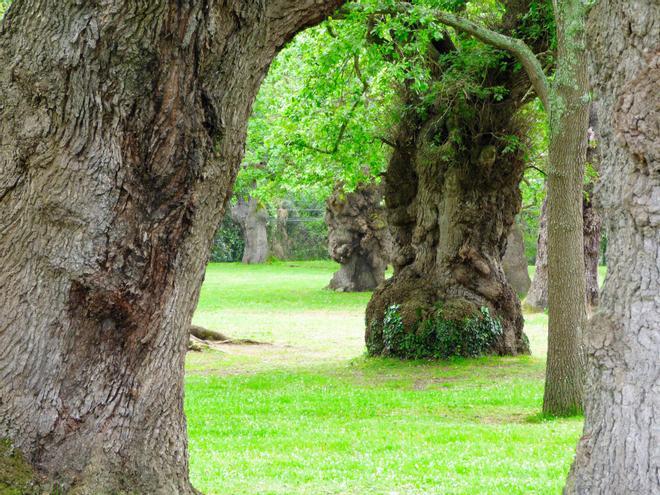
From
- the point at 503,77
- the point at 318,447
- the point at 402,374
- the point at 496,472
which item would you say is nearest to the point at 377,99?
the point at 503,77

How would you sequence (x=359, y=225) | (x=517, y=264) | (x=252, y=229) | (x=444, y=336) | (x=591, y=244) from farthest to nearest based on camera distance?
(x=252, y=229) → (x=359, y=225) → (x=517, y=264) → (x=591, y=244) → (x=444, y=336)

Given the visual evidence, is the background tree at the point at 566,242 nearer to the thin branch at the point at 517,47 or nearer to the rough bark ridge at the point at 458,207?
the thin branch at the point at 517,47

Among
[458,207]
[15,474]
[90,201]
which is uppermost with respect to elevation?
[458,207]

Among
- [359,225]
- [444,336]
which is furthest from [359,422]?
[359,225]

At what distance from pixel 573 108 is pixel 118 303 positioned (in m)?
8.01

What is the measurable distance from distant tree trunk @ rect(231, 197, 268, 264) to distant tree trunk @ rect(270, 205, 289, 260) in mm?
2157

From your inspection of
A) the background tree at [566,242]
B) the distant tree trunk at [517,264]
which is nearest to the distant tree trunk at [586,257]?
the distant tree trunk at [517,264]

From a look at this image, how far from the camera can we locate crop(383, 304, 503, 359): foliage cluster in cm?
1777

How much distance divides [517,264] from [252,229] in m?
30.6

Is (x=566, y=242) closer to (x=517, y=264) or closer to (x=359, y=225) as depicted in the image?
(x=517, y=264)

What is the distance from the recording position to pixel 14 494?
5.04 metres

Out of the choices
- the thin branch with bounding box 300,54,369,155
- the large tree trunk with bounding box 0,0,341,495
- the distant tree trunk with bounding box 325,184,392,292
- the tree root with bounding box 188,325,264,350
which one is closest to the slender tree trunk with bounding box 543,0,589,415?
the thin branch with bounding box 300,54,369,155

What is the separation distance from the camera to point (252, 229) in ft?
203

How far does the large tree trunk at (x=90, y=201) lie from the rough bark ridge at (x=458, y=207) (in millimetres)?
12361
